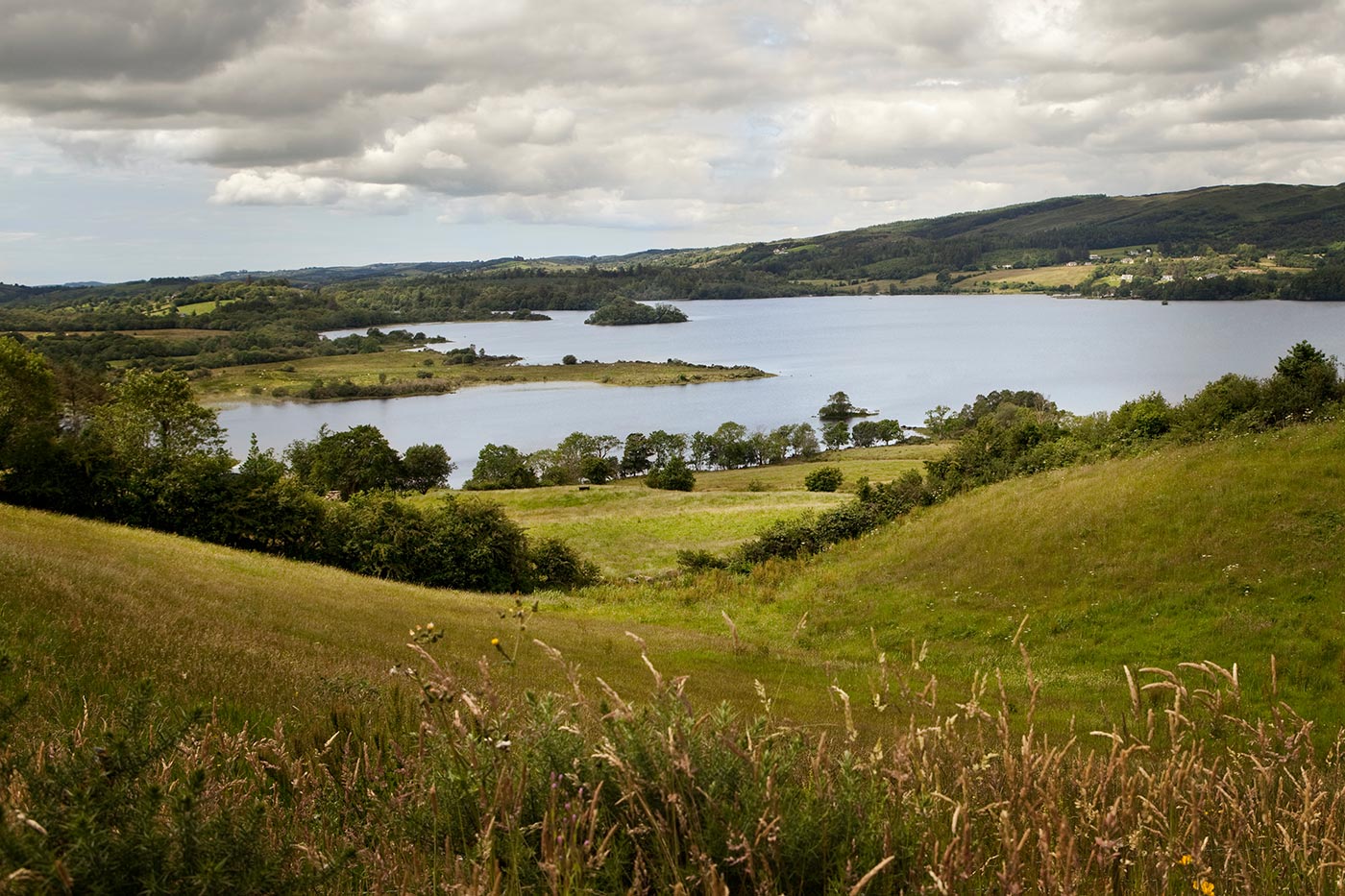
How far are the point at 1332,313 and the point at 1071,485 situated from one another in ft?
520

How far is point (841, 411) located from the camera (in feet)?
351

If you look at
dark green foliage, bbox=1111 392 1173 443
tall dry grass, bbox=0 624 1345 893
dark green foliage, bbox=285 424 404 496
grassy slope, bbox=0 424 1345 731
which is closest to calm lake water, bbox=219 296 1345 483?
dark green foliage, bbox=285 424 404 496

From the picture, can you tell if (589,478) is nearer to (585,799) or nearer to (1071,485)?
(1071,485)

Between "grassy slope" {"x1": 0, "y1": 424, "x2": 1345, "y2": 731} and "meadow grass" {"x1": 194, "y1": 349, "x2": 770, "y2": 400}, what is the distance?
388ft

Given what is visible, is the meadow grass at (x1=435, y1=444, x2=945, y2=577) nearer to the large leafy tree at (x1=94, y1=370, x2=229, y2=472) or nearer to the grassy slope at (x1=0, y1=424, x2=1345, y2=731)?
the large leafy tree at (x1=94, y1=370, x2=229, y2=472)

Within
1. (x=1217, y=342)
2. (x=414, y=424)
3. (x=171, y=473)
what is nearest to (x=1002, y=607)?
(x=171, y=473)

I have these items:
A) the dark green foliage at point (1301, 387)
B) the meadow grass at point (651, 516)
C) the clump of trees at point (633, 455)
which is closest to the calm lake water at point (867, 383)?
the clump of trees at point (633, 455)

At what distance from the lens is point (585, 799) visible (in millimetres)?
2748

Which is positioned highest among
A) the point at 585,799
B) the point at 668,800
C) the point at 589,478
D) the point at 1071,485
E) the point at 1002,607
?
the point at 668,800

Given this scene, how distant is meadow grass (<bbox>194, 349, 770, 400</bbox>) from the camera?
5192 inches

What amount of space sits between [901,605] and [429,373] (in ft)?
457

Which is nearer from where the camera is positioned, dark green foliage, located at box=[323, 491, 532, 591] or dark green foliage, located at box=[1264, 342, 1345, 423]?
dark green foliage, located at box=[1264, 342, 1345, 423]

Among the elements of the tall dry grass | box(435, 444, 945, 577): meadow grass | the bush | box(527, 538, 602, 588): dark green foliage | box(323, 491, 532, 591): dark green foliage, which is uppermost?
the tall dry grass

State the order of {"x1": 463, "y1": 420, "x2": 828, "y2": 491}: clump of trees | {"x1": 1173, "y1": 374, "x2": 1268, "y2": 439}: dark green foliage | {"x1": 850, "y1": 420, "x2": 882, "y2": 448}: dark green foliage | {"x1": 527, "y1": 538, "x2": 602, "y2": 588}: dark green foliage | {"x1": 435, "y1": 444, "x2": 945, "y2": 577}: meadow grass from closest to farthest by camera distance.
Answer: {"x1": 1173, "y1": 374, "x2": 1268, "y2": 439}: dark green foliage → {"x1": 527, "y1": 538, "x2": 602, "y2": 588}: dark green foliage → {"x1": 435, "y1": 444, "x2": 945, "y2": 577}: meadow grass → {"x1": 463, "y1": 420, "x2": 828, "y2": 491}: clump of trees → {"x1": 850, "y1": 420, "x2": 882, "y2": 448}: dark green foliage
